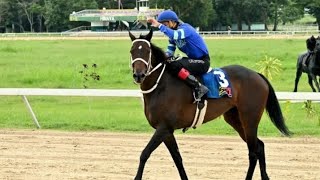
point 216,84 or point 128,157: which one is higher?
point 216,84

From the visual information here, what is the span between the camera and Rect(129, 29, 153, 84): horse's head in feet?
23.4

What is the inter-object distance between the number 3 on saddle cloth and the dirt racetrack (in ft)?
3.56

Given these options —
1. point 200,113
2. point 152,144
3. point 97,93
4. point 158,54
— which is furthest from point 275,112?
point 97,93

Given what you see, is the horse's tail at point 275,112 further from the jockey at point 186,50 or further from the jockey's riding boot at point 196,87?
the jockey's riding boot at point 196,87

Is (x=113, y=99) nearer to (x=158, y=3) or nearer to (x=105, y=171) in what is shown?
(x=105, y=171)

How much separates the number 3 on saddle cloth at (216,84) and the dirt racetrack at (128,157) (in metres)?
1.09

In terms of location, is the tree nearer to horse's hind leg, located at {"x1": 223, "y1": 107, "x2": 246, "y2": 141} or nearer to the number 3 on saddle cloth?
horse's hind leg, located at {"x1": 223, "y1": 107, "x2": 246, "y2": 141}

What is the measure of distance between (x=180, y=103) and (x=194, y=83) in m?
0.31

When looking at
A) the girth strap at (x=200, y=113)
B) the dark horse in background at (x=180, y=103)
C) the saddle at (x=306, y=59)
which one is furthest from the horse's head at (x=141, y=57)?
the saddle at (x=306, y=59)

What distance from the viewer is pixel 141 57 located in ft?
23.8

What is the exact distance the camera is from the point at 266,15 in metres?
84.9

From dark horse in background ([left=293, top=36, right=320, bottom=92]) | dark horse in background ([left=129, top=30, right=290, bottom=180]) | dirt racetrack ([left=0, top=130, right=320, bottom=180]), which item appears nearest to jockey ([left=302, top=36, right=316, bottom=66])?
dark horse in background ([left=293, top=36, right=320, bottom=92])

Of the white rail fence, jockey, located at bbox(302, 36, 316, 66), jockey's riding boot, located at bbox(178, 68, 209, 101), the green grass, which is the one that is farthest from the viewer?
→ jockey, located at bbox(302, 36, 316, 66)

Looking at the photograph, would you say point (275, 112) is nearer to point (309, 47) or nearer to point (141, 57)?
point (141, 57)
